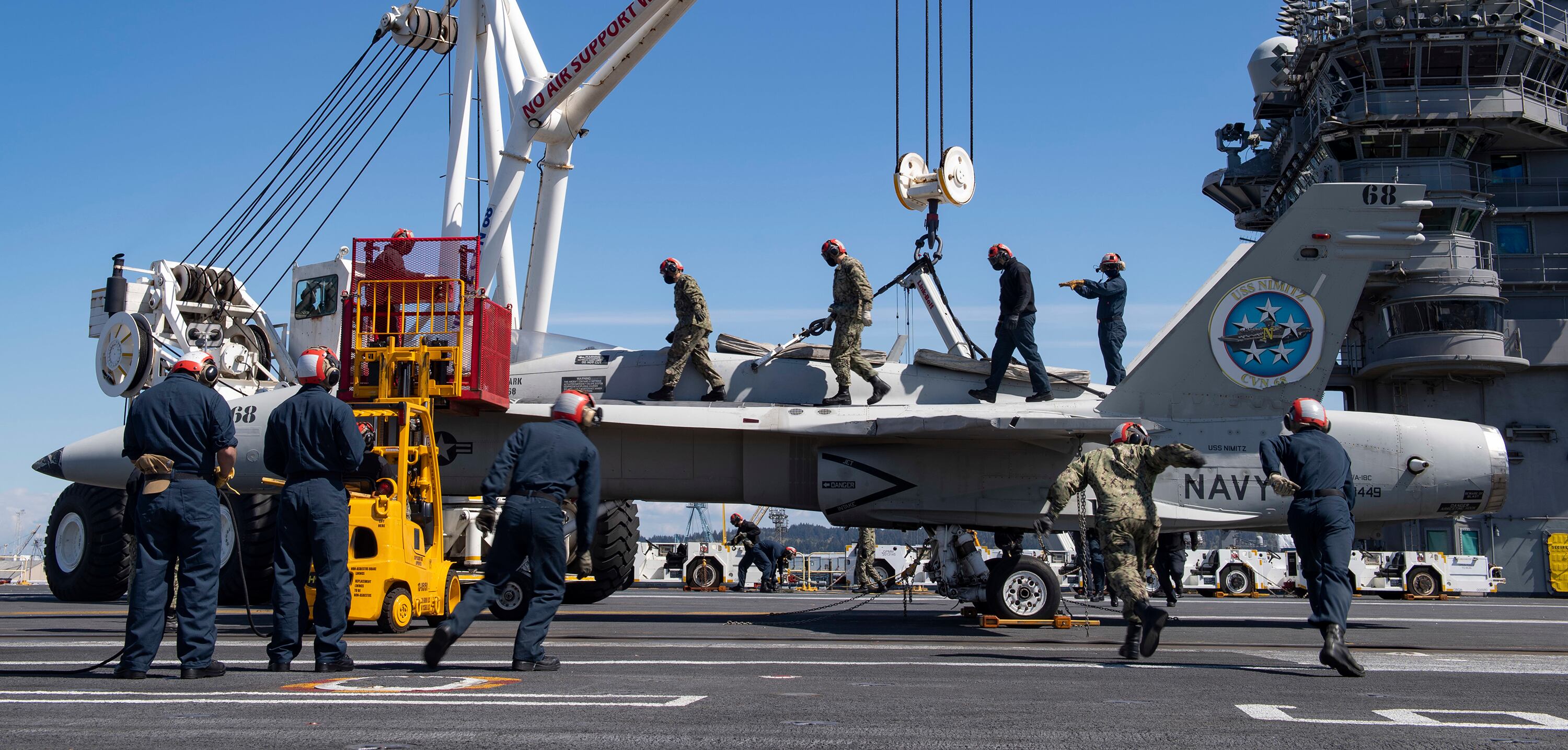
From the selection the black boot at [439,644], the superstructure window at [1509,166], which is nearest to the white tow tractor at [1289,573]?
Result: the superstructure window at [1509,166]

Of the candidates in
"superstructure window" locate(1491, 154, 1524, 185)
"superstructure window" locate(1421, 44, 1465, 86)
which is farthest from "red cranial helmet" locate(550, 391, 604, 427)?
"superstructure window" locate(1491, 154, 1524, 185)

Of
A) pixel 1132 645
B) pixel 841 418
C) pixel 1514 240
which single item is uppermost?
pixel 1514 240

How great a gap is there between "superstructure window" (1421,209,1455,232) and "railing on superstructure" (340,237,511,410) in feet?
107

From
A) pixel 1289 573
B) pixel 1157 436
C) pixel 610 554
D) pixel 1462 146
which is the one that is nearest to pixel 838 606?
pixel 610 554

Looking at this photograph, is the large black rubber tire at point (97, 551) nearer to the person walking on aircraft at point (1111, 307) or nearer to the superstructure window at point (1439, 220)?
the person walking on aircraft at point (1111, 307)

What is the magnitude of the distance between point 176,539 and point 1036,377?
9070mm

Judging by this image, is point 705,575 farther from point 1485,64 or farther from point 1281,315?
point 1485,64

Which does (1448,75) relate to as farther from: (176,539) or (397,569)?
(176,539)

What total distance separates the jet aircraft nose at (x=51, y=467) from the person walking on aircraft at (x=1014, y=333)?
11.8 m

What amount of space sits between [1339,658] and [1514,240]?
37532mm

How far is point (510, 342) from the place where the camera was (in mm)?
13305

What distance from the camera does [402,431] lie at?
1050 centimetres

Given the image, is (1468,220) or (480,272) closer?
(480,272)

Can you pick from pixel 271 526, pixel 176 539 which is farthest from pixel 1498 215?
pixel 176 539
